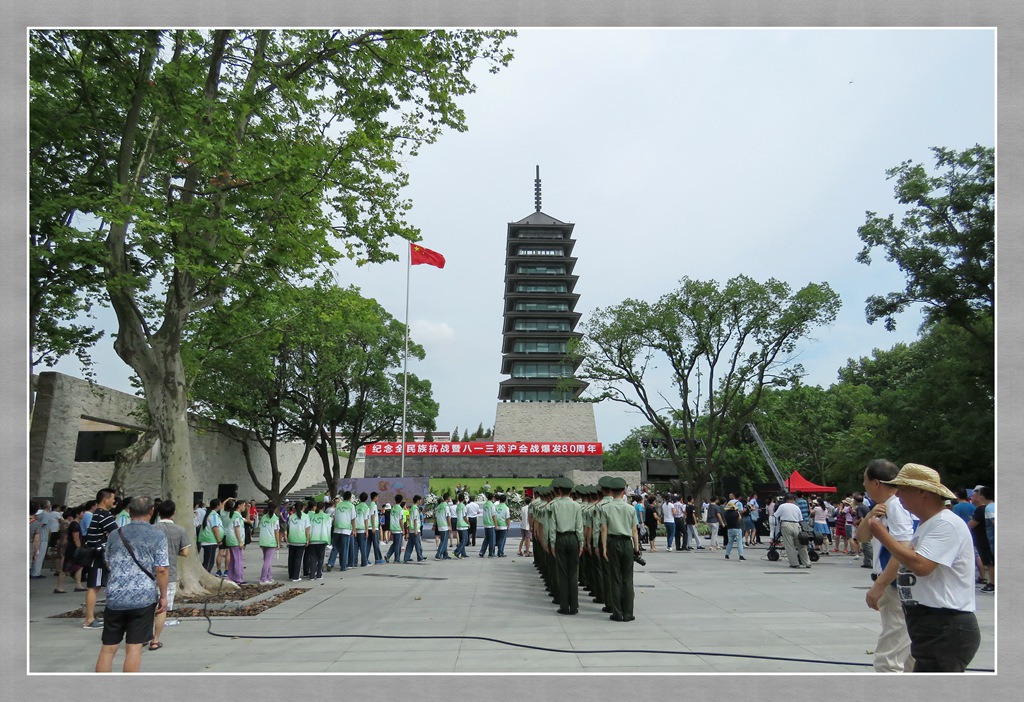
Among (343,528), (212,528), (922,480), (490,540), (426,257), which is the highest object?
(426,257)

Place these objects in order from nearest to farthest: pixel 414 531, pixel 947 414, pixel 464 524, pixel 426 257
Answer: pixel 414 531, pixel 464 524, pixel 947 414, pixel 426 257

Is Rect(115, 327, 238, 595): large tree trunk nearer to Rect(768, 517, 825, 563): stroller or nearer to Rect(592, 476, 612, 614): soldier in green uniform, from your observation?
Rect(592, 476, 612, 614): soldier in green uniform

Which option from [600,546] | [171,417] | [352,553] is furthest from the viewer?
[352,553]

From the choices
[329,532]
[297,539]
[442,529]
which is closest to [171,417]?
[297,539]

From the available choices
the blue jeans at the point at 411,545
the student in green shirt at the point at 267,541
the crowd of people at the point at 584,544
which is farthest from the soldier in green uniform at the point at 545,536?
the student in green shirt at the point at 267,541

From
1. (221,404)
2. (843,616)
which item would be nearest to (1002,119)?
(843,616)

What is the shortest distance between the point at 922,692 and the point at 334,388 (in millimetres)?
33746

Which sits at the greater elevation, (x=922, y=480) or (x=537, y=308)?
(x=537, y=308)

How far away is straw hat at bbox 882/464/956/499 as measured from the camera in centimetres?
402

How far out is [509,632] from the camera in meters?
7.87

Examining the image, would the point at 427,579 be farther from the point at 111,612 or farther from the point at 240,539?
the point at 111,612

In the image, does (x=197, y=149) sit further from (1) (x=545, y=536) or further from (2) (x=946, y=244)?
(2) (x=946, y=244)

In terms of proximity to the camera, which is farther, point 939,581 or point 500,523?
point 500,523

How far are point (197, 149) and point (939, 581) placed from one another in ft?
30.6
